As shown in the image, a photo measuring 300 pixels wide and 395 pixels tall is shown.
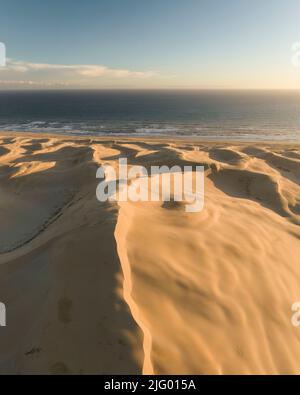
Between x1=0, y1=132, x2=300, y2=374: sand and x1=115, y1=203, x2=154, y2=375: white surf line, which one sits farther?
x1=0, y1=132, x2=300, y2=374: sand

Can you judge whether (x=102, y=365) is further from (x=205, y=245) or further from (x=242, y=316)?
(x=205, y=245)

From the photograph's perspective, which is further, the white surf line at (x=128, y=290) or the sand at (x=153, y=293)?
the sand at (x=153, y=293)

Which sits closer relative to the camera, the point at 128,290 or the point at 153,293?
the point at 128,290
